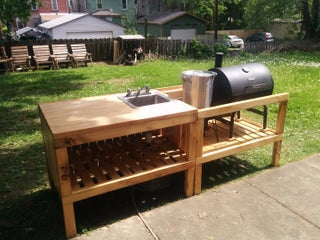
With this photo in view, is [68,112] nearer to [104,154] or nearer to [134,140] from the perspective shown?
[104,154]

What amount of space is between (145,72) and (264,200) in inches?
354

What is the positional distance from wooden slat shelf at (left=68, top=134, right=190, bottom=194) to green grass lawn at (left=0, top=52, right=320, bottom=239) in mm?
486

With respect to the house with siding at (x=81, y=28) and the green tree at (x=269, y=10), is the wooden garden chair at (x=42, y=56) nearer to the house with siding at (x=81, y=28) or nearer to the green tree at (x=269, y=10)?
the house with siding at (x=81, y=28)

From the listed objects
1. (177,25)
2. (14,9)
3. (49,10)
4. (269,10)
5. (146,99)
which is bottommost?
(177,25)

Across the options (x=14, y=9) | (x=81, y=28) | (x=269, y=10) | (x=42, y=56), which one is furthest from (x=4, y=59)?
(x=269, y=10)

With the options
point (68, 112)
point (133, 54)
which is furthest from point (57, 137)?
point (133, 54)

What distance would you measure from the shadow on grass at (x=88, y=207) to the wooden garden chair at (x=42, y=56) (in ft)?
35.9

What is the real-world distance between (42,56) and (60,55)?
79cm

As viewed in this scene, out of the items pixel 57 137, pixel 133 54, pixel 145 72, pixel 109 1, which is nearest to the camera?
pixel 57 137

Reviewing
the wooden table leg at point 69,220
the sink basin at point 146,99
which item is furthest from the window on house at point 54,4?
the wooden table leg at point 69,220

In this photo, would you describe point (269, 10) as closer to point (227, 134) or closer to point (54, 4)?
point (227, 134)

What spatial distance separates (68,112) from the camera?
3105 millimetres

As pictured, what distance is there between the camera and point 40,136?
5512mm

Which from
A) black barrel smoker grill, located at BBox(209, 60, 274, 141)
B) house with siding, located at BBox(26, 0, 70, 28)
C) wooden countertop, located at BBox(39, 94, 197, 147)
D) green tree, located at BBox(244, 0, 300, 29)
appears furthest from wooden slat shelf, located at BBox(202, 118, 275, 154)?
house with siding, located at BBox(26, 0, 70, 28)
